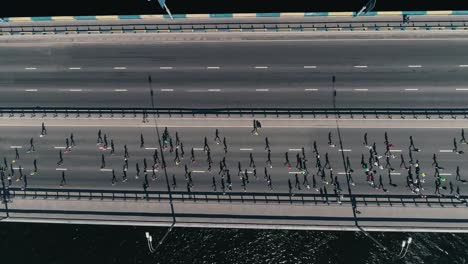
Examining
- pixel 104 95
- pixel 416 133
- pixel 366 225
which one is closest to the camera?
pixel 366 225

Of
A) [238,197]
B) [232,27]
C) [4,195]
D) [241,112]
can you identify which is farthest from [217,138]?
[4,195]

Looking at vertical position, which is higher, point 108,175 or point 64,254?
point 108,175

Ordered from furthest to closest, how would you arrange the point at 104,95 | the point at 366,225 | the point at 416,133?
the point at 104,95
the point at 416,133
the point at 366,225

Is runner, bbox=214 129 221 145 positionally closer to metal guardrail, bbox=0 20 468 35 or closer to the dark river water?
the dark river water

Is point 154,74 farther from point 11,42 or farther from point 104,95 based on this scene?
point 11,42

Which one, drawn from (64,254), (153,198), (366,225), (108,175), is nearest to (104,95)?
(108,175)

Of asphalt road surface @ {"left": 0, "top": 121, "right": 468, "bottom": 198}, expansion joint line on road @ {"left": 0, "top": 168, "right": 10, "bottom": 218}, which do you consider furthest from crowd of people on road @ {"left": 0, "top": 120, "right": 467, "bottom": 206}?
expansion joint line on road @ {"left": 0, "top": 168, "right": 10, "bottom": 218}
